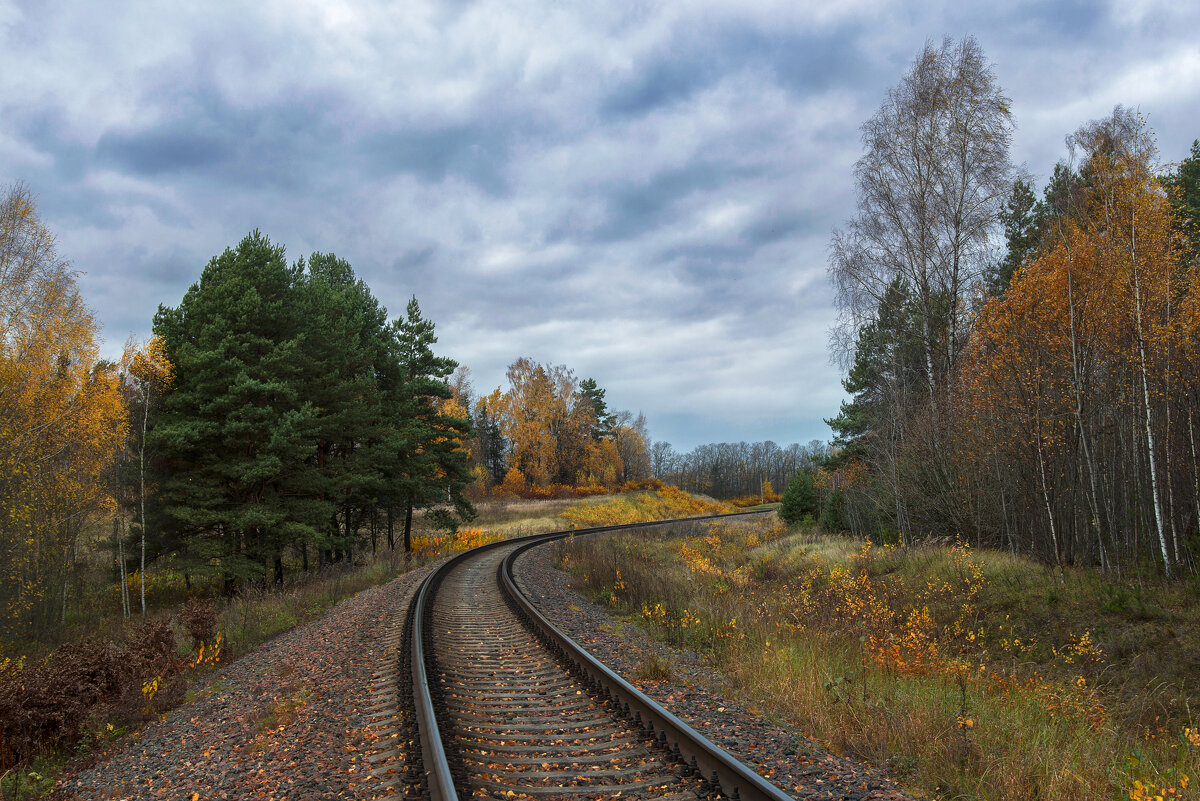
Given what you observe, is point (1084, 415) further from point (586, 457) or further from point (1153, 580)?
point (586, 457)

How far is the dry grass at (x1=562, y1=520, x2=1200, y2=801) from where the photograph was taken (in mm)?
4199

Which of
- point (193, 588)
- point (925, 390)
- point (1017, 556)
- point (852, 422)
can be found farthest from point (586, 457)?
point (1017, 556)

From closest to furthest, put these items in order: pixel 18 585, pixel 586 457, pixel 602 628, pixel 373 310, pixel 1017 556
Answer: pixel 602 628, pixel 1017 556, pixel 18 585, pixel 373 310, pixel 586 457

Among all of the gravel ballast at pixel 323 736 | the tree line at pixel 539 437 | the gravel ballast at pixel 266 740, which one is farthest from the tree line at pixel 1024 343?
the tree line at pixel 539 437

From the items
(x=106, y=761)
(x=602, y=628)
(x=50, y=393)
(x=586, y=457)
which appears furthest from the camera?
(x=586, y=457)

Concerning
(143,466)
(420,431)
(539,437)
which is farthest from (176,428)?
(539,437)

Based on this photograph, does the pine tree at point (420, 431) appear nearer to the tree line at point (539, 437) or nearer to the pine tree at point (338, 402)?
the pine tree at point (338, 402)

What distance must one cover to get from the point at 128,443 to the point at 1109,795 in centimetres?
2452

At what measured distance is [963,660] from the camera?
8508mm

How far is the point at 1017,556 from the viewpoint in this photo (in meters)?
13.7

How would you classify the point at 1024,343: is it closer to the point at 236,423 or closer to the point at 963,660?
the point at 963,660

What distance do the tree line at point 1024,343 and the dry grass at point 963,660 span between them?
2.04 metres

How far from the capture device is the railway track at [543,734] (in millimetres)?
3830

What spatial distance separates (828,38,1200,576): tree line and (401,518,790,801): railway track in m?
10.8
